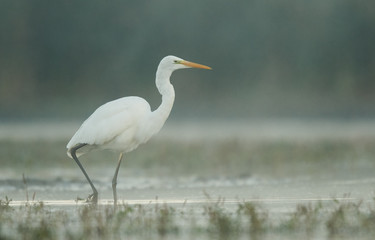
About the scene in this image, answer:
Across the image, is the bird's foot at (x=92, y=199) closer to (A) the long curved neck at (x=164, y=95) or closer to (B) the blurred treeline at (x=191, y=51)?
(A) the long curved neck at (x=164, y=95)

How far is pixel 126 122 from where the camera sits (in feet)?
32.5

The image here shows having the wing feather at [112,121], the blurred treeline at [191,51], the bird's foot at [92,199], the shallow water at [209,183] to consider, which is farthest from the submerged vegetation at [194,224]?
the blurred treeline at [191,51]

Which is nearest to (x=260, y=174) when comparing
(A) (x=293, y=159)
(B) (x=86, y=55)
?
(A) (x=293, y=159)

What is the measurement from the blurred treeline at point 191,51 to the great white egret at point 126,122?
27.0 metres

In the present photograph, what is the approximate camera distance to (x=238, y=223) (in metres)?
7.46

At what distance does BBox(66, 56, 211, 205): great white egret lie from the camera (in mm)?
9922

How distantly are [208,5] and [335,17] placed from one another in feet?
19.6

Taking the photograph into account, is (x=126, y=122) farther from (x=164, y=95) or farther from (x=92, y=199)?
(x=92, y=199)

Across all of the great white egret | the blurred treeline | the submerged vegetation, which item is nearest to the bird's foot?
the great white egret

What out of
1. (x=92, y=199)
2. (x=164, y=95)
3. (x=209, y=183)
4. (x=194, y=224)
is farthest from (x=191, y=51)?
(x=194, y=224)

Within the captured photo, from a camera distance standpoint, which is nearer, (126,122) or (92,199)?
(92,199)

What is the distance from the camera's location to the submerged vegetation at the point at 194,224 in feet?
23.6

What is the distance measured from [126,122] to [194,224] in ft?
8.14

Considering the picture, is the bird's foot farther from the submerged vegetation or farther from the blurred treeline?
the blurred treeline
